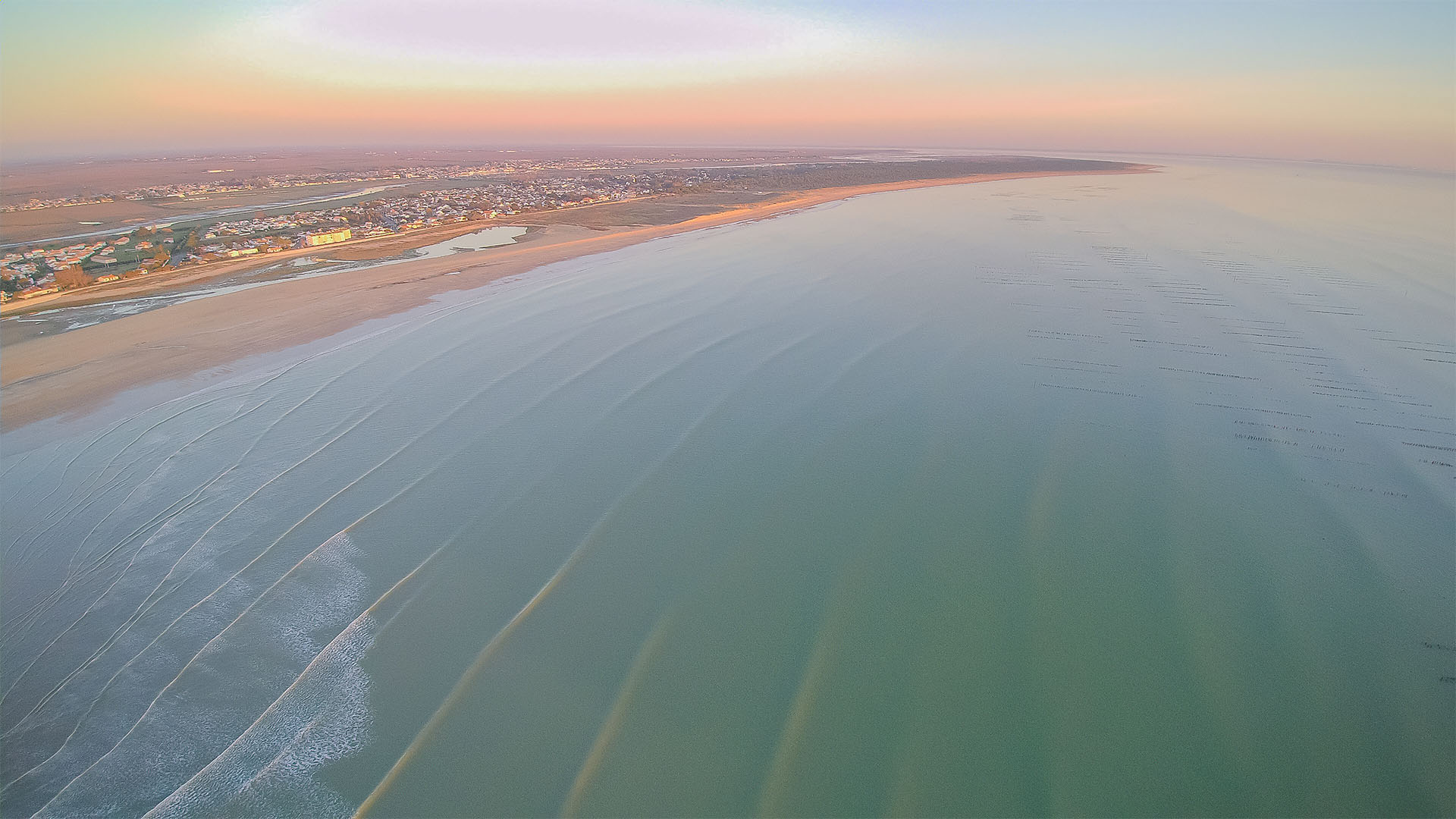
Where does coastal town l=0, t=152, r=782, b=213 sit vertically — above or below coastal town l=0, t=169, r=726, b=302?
above

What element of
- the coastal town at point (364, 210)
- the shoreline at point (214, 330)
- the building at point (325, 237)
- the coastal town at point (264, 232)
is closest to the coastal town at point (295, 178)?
the coastal town at point (364, 210)

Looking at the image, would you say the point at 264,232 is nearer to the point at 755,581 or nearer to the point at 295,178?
the point at 755,581

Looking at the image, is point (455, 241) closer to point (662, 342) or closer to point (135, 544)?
point (662, 342)

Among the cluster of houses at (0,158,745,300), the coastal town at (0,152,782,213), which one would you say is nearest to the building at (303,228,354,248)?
the cluster of houses at (0,158,745,300)

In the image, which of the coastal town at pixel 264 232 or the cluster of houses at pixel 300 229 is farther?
the cluster of houses at pixel 300 229

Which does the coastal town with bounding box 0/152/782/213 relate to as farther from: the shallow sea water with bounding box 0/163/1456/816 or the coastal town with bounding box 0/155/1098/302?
the shallow sea water with bounding box 0/163/1456/816

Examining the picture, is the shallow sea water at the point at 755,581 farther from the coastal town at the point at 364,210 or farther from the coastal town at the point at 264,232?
the coastal town at the point at 364,210
